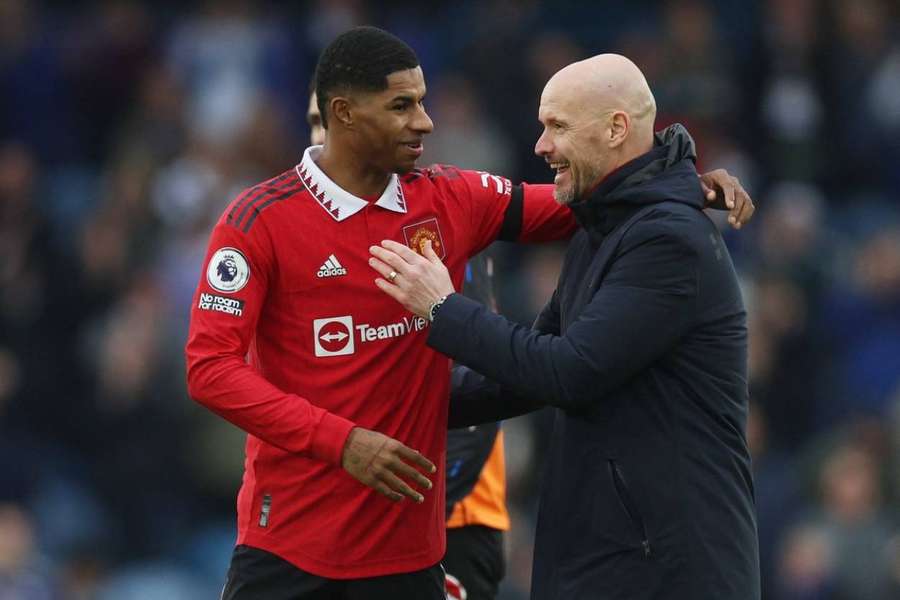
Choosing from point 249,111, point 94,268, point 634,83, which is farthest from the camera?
point 249,111

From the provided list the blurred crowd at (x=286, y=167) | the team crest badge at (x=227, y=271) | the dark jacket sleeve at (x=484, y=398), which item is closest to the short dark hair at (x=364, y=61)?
the team crest badge at (x=227, y=271)

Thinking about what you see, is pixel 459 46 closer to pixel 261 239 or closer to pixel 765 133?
pixel 765 133

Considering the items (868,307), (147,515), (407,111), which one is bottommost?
(147,515)

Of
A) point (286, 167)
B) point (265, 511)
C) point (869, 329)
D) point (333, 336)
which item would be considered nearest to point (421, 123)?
point (333, 336)

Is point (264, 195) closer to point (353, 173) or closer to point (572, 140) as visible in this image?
point (353, 173)

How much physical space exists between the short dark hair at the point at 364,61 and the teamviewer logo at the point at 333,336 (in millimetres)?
626

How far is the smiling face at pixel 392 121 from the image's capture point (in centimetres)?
462

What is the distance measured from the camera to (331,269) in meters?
4.62

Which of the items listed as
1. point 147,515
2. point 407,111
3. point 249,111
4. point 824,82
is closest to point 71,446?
point 147,515

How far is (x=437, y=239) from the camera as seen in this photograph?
479 centimetres

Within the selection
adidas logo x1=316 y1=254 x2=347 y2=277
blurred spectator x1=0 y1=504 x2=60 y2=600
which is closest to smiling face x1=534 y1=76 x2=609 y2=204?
adidas logo x1=316 y1=254 x2=347 y2=277

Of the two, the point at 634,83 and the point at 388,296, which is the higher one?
the point at 634,83

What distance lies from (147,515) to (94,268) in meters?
1.71

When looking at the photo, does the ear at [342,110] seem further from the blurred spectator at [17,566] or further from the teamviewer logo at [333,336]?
the blurred spectator at [17,566]
